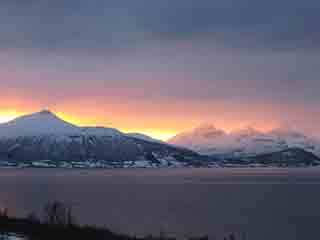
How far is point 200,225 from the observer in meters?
69.9

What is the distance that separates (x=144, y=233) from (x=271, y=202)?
49.0m

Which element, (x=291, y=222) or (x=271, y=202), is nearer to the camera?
(x=291, y=222)

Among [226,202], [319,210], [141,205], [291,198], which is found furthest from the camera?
[291,198]

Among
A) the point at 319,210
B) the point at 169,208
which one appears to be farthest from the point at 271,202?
the point at 169,208

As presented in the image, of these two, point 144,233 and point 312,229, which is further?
point 312,229

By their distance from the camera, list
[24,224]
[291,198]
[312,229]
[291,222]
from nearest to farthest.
Result: [24,224] < [312,229] < [291,222] < [291,198]

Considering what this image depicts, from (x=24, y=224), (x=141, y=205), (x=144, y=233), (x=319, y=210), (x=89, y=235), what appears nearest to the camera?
(x=89, y=235)

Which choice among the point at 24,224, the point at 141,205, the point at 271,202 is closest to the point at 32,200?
the point at 141,205

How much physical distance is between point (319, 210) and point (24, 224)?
56.5 metres

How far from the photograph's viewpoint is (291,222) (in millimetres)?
74438

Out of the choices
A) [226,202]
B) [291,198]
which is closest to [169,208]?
[226,202]

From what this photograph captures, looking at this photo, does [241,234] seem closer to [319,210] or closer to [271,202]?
[319,210]

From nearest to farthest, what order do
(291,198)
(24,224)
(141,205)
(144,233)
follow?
(24,224), (144,233), (141,205), (291,198)

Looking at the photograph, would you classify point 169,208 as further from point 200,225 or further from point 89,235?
point 89,235
